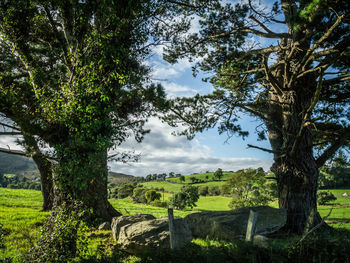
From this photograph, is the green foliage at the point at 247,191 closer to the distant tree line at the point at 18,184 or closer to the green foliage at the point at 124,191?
the green foliage at the point at 124,191

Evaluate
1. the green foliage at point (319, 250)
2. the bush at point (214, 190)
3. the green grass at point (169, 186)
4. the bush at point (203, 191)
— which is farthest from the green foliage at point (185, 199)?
the green foliage at point (319, 250)

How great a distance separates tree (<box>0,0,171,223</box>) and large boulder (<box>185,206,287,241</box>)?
4.26m

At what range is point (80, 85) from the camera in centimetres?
621

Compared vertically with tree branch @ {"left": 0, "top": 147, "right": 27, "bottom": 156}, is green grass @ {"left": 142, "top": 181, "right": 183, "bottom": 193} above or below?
below

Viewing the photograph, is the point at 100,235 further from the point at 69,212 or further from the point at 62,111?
the point at 62,111

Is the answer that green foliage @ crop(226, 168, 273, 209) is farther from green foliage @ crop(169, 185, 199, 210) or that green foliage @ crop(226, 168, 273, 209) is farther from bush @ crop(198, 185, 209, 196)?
bush @ crop(198, 185, 209, 196)

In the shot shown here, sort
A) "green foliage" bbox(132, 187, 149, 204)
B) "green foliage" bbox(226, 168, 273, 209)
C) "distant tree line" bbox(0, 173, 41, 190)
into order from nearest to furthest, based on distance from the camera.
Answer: "green foliage" bbox(226, 168, 273, 209), "distant tree line" bbox(0, 173, 41, 190), "green foliage" bbox(132, 187, 149, 204)

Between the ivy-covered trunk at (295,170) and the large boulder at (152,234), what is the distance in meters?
3.90

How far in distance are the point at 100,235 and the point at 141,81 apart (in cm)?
716

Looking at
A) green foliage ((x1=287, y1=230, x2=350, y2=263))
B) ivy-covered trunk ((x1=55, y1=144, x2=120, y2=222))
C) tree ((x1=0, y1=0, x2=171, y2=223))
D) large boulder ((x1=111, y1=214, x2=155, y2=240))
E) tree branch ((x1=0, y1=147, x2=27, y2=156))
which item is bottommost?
large boulder ((x1=111, y1=214, x2=155, y2=240))

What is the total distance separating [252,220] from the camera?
→ 12.9 ft

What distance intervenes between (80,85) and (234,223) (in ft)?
23.3

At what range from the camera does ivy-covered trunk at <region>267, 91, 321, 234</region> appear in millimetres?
7051

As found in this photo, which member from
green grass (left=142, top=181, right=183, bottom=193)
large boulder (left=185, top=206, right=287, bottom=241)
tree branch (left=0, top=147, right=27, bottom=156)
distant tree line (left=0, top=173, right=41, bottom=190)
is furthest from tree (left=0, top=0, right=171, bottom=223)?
green grass (left=142, top=181, right=183, bottom=193)
